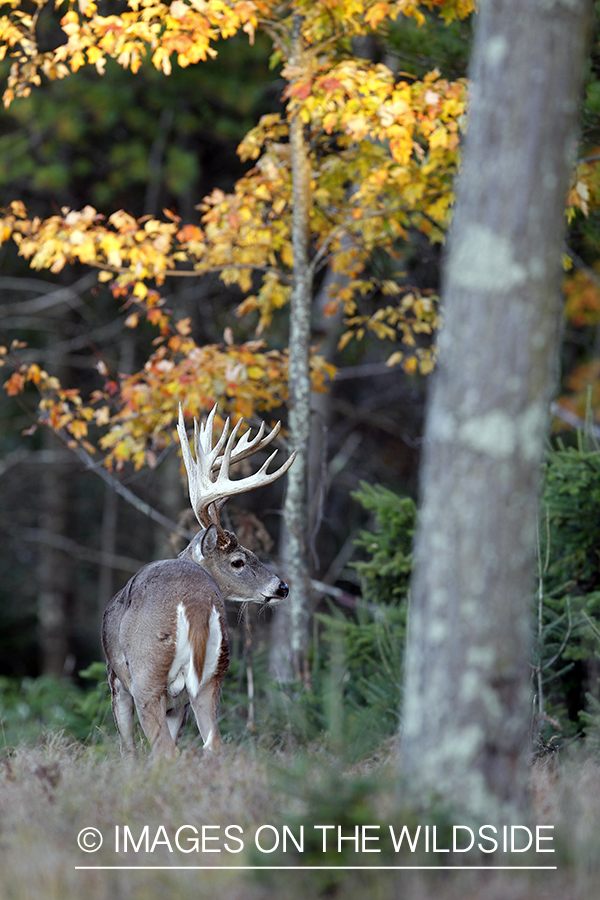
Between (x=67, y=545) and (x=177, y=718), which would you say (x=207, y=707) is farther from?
(x=67, y=545)

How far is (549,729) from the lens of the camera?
613cm

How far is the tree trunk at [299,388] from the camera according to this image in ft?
23.2

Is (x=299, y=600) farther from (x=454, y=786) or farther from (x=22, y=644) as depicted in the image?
(x=22, y=644)

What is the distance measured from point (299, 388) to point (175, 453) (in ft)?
7.89

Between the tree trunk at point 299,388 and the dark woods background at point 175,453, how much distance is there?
0.18 meters

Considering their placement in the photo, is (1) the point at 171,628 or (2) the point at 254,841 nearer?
(2) the point at 254,841

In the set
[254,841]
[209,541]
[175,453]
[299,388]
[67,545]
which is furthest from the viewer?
[67,545]

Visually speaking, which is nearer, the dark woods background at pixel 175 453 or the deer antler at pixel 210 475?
the deer antler at pixel 210 475

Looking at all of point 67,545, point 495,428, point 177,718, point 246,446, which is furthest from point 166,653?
point 67,545

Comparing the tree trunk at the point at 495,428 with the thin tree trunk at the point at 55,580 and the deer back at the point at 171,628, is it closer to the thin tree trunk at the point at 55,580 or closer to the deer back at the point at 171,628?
the deer back at the point at 171,628

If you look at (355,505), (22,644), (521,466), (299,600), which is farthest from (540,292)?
(22,644)

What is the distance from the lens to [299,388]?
712 cm

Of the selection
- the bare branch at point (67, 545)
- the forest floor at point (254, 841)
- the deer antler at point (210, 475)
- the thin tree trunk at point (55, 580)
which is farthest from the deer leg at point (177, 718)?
the thin tree trunk at point (55, 580)

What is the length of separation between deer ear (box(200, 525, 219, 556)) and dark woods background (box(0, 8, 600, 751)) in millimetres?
1337
